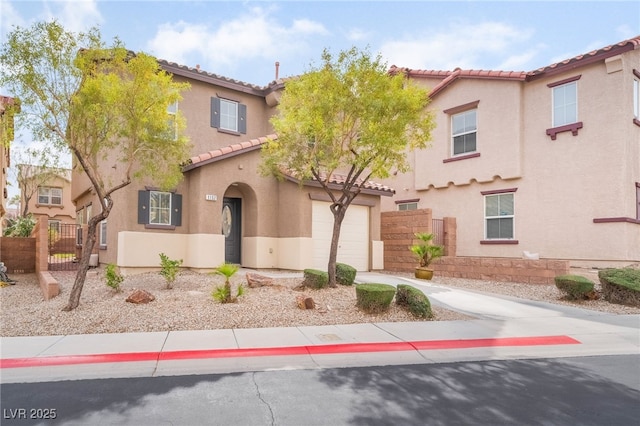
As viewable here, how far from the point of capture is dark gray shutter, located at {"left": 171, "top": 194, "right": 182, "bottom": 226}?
1426 centimetres

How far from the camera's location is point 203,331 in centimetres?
766

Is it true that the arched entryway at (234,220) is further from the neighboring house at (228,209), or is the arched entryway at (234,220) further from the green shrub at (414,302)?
the green shrub at (414,302)

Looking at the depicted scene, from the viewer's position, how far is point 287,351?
6570 millimetres

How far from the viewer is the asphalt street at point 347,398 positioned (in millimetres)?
4297

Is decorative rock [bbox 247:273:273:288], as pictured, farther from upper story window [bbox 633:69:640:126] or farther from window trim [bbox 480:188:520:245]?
upper story window [bbox 633:69:640:126]

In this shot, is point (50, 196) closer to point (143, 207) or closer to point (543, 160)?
point (143, 207)

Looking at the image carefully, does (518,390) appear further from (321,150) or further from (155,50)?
(155,50)

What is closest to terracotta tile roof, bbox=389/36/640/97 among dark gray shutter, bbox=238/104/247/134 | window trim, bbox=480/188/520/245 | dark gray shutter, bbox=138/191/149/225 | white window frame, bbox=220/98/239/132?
window trim, bbox=480/188/520/245

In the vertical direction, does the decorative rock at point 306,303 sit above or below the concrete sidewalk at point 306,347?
above

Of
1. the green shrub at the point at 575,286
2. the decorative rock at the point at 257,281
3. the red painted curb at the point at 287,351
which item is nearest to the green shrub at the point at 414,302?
the red painted curb at the point at 287,351

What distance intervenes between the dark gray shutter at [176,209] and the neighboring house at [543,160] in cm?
1031

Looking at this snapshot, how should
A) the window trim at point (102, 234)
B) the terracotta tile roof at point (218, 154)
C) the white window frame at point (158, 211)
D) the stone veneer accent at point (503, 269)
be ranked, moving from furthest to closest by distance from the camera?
the window trim at point (102, 234), the white window frame at point (158, 211), the terracotta tile roof at point (218, 154), the stone veneer accent at point (503, 269)

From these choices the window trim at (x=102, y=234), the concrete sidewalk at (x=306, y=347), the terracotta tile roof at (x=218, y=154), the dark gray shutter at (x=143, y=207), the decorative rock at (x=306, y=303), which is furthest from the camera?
the window trim at (x=102, y=234)

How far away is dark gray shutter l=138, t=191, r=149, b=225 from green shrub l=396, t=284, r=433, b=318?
28.4 feet
